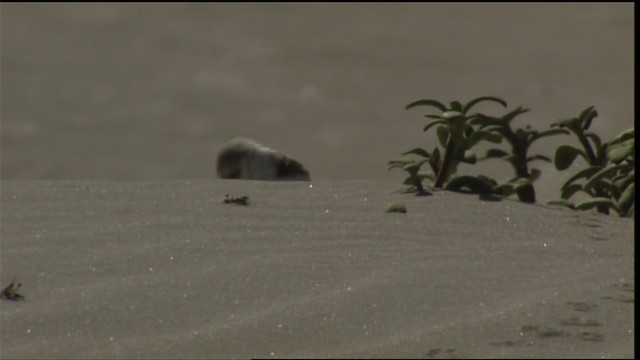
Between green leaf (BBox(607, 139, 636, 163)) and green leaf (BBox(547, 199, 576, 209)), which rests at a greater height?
green leaf (BBox(607, 139, 636, 163))

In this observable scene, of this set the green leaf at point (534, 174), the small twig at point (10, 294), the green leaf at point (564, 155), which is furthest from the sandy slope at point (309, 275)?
the green leaf at point (534, 174)

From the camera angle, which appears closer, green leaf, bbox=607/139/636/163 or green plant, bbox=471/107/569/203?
green leaf, bbox=607/139/636/163

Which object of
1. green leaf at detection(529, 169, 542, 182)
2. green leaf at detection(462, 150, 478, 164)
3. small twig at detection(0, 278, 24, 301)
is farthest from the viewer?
green leaf at detection(529, 169, 542, 182)

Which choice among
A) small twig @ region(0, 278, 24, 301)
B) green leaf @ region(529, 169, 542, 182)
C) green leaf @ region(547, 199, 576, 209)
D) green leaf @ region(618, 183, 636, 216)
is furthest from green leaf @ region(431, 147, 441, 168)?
small twig @ region(0, 278, 24, 301)

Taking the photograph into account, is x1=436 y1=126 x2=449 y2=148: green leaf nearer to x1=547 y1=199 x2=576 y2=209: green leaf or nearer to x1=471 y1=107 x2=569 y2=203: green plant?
x1=471 y1=107 x2=569 y2=203: green plant

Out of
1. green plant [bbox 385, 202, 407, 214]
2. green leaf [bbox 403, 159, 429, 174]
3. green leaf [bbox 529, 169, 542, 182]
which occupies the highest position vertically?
green leaf [bbox 529, 169, 542, 182]

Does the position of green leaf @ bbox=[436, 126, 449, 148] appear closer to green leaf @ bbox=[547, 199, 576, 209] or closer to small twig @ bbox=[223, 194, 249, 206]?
green leaf @ bbox=[547, 199, 576, 209]

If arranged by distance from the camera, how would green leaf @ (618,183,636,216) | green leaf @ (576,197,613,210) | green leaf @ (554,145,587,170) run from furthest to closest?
1. green leaf @ (554,145,587,170)
2. green leaf @ (576,197,613,210)
3. green leaf @ (618,183,636,216)

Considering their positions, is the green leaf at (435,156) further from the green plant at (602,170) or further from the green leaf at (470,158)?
the green plant at (602,170)
